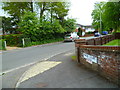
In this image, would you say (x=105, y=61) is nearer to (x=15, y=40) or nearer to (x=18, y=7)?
(x=15, y=40)

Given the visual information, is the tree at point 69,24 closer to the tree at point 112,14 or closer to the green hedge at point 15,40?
the green hedge at point 15,40

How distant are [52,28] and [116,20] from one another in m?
11.2

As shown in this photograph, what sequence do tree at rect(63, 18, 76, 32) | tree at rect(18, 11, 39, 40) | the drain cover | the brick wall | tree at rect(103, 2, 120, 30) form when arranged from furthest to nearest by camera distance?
tree at rect(63, 18, 76, 32)
tree at rect(18, 11, 39, 40)
tree at rect(103, 2, 120, 30)
the drain cover
the brick wall

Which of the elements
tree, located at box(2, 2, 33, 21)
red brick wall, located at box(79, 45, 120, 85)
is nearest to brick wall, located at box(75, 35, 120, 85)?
red brick wall, located at box(79, 45, 120, 85)

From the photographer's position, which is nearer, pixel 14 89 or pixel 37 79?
pixel 14 89

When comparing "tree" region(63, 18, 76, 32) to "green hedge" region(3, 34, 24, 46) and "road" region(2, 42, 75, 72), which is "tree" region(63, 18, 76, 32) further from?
"road" region(2, 42, 75, 72)

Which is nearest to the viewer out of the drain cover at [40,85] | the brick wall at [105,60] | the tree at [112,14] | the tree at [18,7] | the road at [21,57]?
the brick wall at [105,60]

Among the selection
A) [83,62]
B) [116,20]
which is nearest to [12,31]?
[116,20]

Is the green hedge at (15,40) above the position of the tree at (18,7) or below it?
below

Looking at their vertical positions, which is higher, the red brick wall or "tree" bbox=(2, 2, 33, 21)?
"tree" bbox=(2, 2, 33, 21)

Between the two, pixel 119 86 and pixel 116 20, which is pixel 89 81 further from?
pixel 116 20

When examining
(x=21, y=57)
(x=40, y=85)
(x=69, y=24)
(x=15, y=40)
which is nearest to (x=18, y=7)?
(x=15, y=40)

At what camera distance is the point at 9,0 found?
2427 cm

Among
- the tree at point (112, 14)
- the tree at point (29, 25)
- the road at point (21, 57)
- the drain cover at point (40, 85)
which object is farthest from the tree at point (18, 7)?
the drain cover at point (40, 85)
